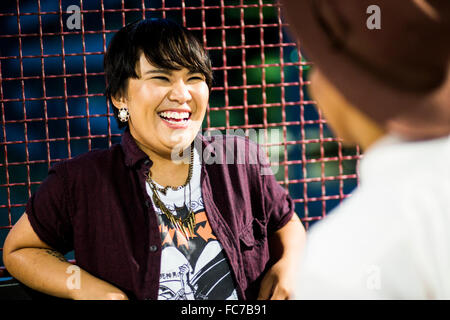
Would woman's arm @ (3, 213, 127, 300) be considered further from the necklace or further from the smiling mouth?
the smiling mouth

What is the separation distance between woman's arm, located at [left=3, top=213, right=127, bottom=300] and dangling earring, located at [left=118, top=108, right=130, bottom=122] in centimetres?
45

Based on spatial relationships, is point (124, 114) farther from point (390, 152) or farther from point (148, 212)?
point (390, 152)

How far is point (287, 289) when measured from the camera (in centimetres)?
171

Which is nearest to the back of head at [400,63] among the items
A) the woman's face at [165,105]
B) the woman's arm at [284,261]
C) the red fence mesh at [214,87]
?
the woman's face at [165,105]

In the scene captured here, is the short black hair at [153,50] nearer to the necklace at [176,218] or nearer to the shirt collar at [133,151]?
the shirt collar at [133,151]

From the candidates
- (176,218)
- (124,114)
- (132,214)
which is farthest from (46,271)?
(124,114)

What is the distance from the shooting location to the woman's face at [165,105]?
1.66 m

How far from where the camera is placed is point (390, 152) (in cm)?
74

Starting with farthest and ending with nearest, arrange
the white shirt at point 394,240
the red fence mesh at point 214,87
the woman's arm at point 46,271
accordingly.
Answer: the red fence mesh at point 214,87, the woman's arm at point 46,271, the white shirt at point 394,240

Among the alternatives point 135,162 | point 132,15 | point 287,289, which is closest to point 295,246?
point 287,289

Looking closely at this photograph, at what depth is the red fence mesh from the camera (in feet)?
6.62

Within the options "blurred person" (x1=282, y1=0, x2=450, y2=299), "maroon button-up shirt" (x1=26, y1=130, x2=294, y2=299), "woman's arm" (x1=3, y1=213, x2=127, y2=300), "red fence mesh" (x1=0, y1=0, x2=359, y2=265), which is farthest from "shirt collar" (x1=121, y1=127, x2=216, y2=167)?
"blurred person" (x1=282, y1=0, x2=450, y2=299)

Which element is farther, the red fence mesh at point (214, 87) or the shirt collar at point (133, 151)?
the red fence mesh at point (214, 87)

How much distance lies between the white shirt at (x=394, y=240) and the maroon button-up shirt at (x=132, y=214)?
99 centimetres
